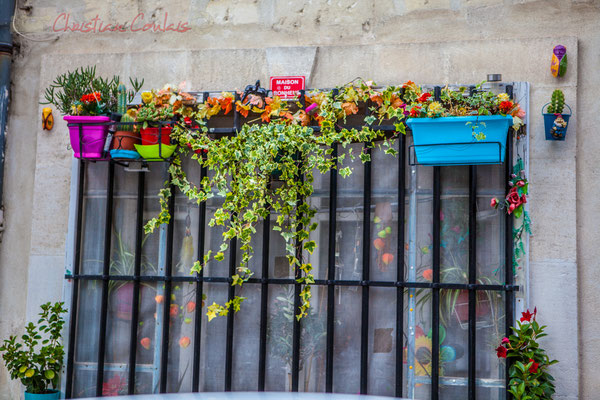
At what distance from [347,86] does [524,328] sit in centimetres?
184

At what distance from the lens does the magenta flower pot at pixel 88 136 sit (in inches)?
173

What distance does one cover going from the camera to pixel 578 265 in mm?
4129

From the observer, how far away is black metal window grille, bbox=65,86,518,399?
4.24 meters

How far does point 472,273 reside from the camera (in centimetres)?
421

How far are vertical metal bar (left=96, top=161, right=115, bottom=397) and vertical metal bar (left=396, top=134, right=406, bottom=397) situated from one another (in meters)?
1.97

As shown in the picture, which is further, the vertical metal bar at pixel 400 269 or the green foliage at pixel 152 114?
the green foliage at pixel 152 114

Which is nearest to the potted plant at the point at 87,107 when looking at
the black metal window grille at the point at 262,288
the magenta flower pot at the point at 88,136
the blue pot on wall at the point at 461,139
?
the magenta flower pot at the point at 88,136

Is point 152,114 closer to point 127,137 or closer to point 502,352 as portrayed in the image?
point 127,137

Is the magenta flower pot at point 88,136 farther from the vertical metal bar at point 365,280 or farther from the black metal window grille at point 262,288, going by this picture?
the vertical metal bar at point 365,280

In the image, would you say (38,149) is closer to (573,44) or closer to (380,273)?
(380,273)

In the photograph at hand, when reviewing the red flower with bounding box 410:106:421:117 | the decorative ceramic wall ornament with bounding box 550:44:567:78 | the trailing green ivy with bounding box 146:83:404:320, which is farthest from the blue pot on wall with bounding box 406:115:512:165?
the decorative ceramic wall ornament with bounding box 550:44:567:78

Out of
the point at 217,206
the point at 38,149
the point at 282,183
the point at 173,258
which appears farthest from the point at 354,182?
the point at 38,149

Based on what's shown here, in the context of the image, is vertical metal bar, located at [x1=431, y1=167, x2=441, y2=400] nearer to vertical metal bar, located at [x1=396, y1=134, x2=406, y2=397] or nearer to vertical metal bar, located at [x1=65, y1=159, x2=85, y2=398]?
vertical metal bar, located at [x1=396, y1=134, x2=406, y2=397]

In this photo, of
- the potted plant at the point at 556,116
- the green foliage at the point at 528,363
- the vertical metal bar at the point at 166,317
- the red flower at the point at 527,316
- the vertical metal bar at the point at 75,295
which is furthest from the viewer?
the vertical metal bar at the point at 75,295
